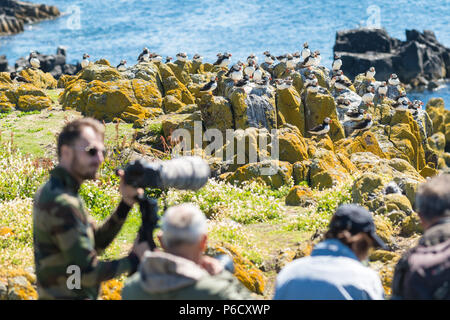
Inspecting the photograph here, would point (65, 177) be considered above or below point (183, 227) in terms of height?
above

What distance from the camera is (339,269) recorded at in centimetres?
456

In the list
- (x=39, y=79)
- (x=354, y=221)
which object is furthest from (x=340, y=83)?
(x=354, y=221)

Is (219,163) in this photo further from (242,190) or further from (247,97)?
(247,97)

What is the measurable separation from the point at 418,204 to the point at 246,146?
35.1 ft

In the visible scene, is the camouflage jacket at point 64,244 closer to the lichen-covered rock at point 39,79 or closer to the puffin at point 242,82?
the puffin at point 242,82

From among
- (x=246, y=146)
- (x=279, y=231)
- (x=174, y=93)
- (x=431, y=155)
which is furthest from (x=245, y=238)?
(x=431, y=155)

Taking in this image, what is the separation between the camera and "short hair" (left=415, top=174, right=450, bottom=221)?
439 centimetres

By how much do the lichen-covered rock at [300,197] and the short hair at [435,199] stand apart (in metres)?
8.18

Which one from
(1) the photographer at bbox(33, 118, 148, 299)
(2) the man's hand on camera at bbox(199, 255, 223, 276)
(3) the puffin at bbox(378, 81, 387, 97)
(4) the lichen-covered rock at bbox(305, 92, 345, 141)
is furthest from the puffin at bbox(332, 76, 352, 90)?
(2) the man's hand on camera at bbox(199, 255, 223, 276)

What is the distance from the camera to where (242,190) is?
13141 millimetres

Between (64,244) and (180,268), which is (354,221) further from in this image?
(64,244)

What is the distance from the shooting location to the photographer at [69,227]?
14.9ft

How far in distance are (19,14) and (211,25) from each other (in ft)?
96.2

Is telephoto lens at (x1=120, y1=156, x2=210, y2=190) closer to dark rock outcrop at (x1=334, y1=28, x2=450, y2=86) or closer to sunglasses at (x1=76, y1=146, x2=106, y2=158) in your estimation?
sunglasses at (x1=76, y1=146, x2=106, y2=158)
